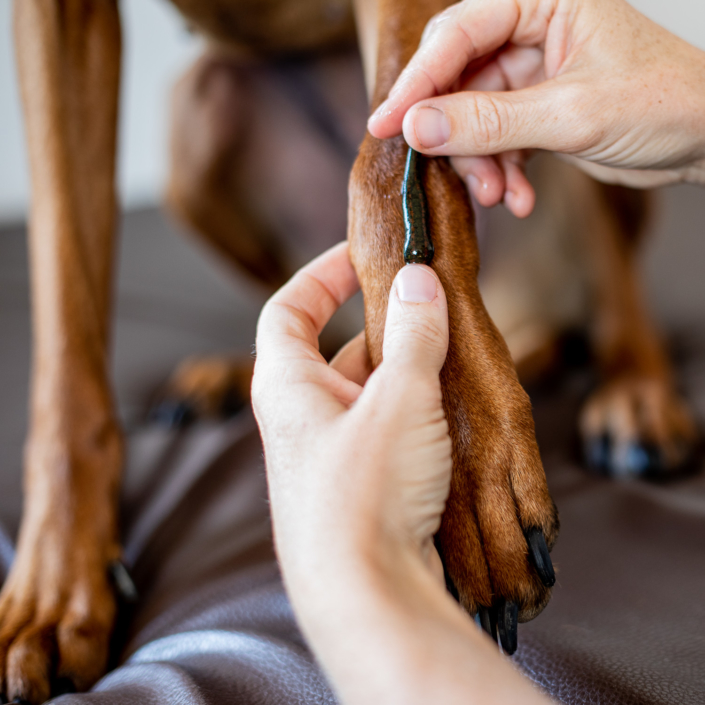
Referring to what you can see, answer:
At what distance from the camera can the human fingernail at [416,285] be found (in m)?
0.47

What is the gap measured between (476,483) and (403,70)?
0.40 meters

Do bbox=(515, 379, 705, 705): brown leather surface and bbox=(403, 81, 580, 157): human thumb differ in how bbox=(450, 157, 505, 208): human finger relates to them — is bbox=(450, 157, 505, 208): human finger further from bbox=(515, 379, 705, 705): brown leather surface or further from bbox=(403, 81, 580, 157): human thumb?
bbox=(515, 379, 705, 705): brown leather surface

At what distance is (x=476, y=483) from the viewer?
1.48 ft

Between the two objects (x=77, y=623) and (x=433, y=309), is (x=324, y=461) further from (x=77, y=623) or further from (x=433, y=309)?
(x=77, y=623)

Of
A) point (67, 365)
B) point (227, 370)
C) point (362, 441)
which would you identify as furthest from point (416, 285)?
point (227, 370)

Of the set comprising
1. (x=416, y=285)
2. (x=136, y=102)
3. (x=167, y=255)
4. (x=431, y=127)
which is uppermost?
(x=136, y=102)

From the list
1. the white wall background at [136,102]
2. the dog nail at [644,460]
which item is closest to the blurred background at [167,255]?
the white wall background at [136,102]

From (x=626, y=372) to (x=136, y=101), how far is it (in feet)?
8.10

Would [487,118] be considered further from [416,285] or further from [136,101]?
[136,101]

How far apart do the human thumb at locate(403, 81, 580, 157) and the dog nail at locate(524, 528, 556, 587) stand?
13.1 inches

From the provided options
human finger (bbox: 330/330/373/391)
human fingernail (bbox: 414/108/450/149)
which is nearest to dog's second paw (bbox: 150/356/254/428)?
human finger (bbox: 330/330/373/391)

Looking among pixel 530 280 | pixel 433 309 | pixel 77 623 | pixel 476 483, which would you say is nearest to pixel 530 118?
pixel 433 309

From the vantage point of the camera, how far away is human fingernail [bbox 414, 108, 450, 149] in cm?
53

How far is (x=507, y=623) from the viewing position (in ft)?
Result: 1.42
